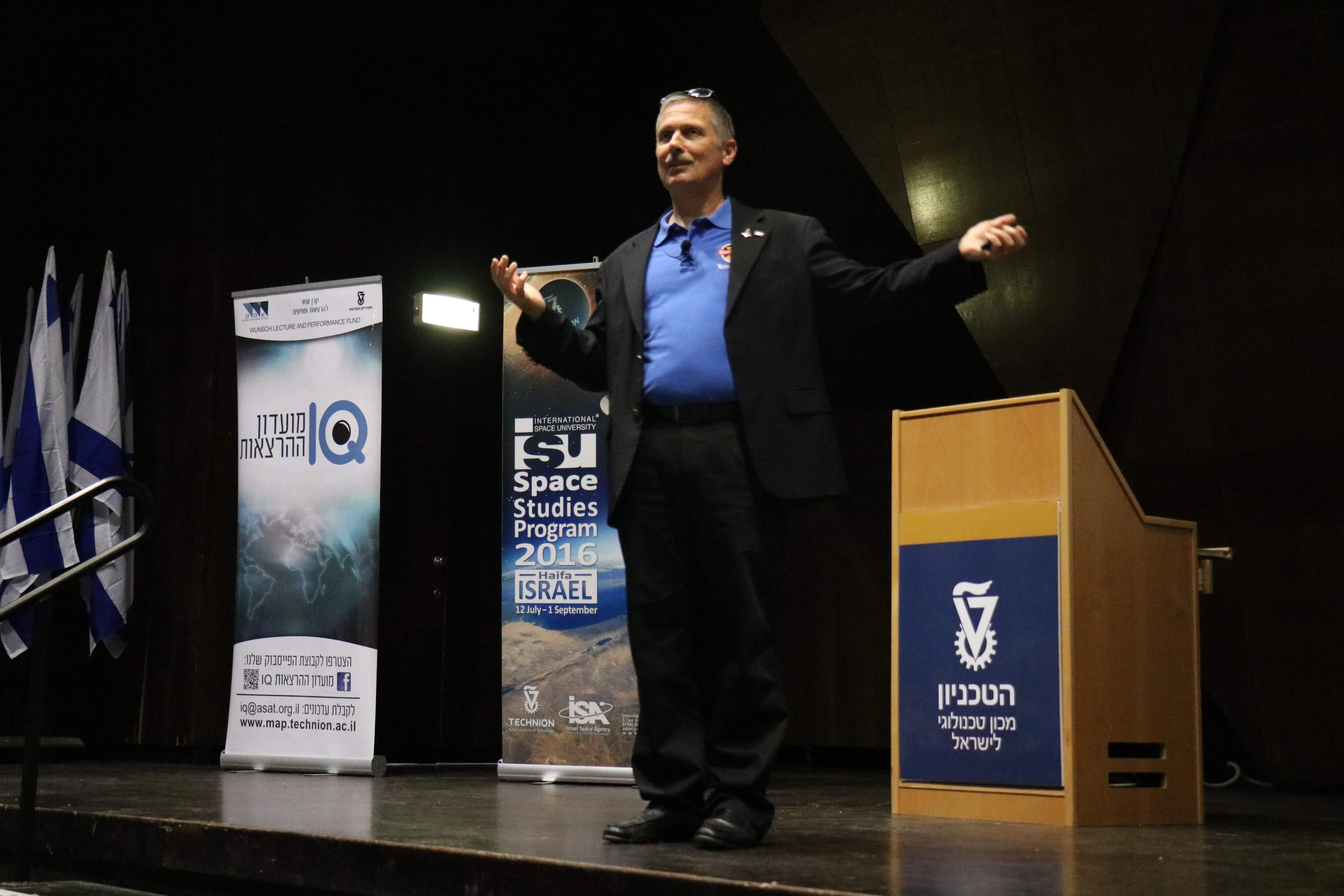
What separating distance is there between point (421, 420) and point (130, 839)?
309 cm

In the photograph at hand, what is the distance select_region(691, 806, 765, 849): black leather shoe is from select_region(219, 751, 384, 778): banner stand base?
7.61 ft

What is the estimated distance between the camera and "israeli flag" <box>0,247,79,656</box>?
215 inches

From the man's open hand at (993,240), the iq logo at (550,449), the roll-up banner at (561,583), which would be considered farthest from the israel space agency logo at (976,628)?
the iq logo at (550,449)

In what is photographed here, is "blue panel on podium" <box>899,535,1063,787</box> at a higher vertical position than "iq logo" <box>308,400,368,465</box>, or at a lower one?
lower

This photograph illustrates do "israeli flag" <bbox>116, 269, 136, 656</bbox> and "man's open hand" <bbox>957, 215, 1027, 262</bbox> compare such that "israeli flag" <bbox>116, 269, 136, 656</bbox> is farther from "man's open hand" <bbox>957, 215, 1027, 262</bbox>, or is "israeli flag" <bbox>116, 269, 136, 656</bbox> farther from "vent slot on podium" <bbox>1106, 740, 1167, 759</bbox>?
"man's open hand" <bbox>957, 215, 1027, 262</bbox>

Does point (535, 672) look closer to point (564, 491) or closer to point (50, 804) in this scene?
point (564, 491)

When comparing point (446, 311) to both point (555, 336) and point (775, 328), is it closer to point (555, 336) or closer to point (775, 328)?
point (555, 336)

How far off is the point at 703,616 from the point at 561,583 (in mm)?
2219

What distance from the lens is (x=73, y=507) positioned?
3.40m

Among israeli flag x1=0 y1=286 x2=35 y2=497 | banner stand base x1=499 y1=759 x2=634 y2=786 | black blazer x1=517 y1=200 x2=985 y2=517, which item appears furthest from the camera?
israeli flag x1=0 y1=286 x2=35 y2=497

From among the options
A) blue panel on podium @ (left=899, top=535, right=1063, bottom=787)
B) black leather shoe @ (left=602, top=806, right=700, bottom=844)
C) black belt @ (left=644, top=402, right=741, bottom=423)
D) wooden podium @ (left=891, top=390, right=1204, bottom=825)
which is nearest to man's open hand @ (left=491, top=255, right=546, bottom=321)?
black belt @ (left=644, top=402, right=741, bottom=423)

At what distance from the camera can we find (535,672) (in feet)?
15.4

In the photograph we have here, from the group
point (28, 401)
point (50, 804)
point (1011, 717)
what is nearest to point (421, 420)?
point (28, 401)

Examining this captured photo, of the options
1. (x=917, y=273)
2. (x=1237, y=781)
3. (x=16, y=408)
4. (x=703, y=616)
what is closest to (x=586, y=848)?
(x=703, y=616)
